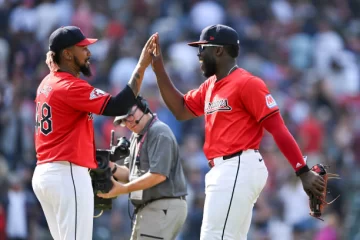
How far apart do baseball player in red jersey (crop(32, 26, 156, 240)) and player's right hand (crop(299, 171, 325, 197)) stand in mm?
1587

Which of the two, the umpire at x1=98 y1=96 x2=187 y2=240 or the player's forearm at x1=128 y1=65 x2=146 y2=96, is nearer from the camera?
the player's forearm at x1=128 y1=65 x2=146 y2=96

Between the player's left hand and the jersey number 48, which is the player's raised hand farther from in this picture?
the player's left hand

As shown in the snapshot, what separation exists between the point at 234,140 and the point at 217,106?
338 mm

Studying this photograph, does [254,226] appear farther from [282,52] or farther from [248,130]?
[248,130]

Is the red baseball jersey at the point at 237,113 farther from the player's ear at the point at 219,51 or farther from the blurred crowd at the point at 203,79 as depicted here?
the blurred crowd at the point at 203,79

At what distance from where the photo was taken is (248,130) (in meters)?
7.50

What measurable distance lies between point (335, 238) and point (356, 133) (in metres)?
2.44

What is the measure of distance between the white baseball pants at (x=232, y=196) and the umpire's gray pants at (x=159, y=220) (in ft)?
3.52

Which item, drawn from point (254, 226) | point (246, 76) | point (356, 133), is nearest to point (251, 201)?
point (246, 76)

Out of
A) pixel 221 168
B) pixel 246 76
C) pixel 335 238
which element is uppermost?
pixel 246 76

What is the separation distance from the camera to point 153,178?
8.30 m

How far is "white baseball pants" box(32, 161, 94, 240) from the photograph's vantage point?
24.5 ft

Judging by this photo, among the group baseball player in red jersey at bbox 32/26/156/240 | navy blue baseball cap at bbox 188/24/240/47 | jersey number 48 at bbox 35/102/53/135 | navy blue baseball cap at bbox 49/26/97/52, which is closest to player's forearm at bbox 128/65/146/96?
baseball player in red jersey at bbox 32/26/156/240

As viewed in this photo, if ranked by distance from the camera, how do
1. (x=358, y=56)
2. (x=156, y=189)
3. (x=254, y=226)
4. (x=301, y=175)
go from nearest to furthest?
(x=301, y=175) < (x=156, y=189) < (x=254, y=226) < (x=358, y=56)
